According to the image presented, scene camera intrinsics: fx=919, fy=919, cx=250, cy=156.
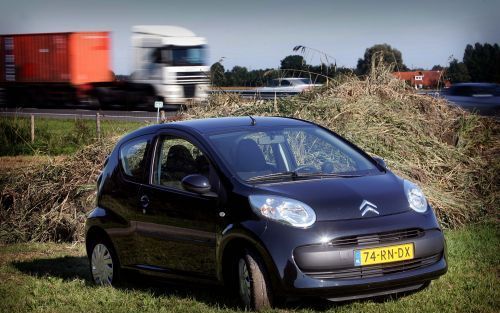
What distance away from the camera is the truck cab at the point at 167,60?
36.7 meters

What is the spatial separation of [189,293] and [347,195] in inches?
74.5

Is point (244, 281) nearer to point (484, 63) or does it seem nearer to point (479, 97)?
point (479, 97)

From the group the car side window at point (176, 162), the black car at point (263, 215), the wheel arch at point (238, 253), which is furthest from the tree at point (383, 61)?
the wheel arch at point (238, 253)

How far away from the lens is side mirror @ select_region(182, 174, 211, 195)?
7.33m

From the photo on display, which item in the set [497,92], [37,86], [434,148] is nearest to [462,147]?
[434,148]

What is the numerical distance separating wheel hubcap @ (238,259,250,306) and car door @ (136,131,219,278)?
1.12ft

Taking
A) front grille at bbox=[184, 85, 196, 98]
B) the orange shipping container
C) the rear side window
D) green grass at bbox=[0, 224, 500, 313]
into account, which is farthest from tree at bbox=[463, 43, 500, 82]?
the rear side window

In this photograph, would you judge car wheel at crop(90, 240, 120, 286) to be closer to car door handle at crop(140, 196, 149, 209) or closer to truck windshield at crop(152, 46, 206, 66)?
car door handle at crop(140, 196, 149, 209)

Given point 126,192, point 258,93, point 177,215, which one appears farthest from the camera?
point 258,93

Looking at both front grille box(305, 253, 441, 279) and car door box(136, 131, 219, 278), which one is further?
car door box(136, 131, 219, 278)

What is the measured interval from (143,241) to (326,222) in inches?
83.3

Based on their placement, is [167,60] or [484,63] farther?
[484,63]

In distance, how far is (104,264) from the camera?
887 centimetres

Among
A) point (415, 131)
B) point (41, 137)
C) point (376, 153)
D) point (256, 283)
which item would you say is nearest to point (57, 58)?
point (41, 137)
